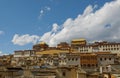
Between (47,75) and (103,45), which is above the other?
(103,45)

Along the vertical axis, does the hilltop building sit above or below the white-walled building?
above

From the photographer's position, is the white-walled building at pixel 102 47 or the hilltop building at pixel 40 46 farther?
the hilltop building at pixel 40 46

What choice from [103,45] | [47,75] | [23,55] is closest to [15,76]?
[47,75]

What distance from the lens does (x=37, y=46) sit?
471 ft

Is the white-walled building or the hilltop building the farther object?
the hilltop building

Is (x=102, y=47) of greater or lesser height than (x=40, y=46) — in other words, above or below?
below

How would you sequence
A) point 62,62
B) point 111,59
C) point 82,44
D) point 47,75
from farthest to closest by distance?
point 82,44
point 62,62
point 111,59
point 47,75

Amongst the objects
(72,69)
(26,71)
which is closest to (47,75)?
(26,71)

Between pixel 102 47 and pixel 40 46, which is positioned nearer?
pixel 102 47

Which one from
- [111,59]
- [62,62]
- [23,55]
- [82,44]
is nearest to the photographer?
[111,59]

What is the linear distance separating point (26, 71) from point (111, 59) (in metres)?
58.7

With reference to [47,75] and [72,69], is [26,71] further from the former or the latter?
[72,69]

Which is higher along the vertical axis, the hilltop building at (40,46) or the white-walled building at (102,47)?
the hilltop building at (40,46)

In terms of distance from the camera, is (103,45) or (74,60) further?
(103,45)
